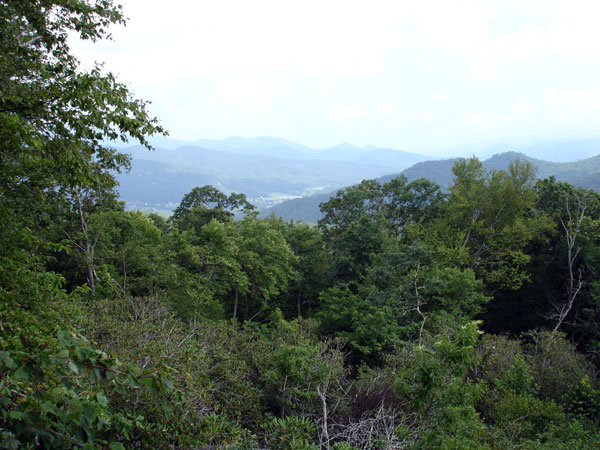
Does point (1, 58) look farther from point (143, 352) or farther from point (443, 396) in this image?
point (443, 396)

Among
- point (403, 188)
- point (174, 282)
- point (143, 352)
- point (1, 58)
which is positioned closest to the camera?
point (1, 58)

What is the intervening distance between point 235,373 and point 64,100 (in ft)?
→ 22.6

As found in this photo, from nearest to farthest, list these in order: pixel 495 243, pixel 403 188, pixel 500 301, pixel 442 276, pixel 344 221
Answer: pixel 442 276 → pixel 495 243 → pixel 500 301 → pixel 344 221 → pixel 403 188

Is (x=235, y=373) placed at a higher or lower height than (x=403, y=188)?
lower

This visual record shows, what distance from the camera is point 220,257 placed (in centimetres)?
1570

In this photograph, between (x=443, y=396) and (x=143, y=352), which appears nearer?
(x=443, y=396)

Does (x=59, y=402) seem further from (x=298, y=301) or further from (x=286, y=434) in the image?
(x=298, y=301)

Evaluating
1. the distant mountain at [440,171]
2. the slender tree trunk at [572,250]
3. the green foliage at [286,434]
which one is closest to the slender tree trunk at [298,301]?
the slender tree trunk at [572,250]

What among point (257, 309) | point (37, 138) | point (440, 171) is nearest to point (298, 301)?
point (257, 309)

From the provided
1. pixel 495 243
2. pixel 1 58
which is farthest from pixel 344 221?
pixel 1 58

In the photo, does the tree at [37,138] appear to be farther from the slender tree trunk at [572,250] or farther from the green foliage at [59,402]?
the slender tree trunk at [572,250]

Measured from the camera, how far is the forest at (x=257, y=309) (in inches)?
161

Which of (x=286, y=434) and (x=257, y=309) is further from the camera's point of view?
(x=257, y=309)

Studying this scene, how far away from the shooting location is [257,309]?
22.5 meters
